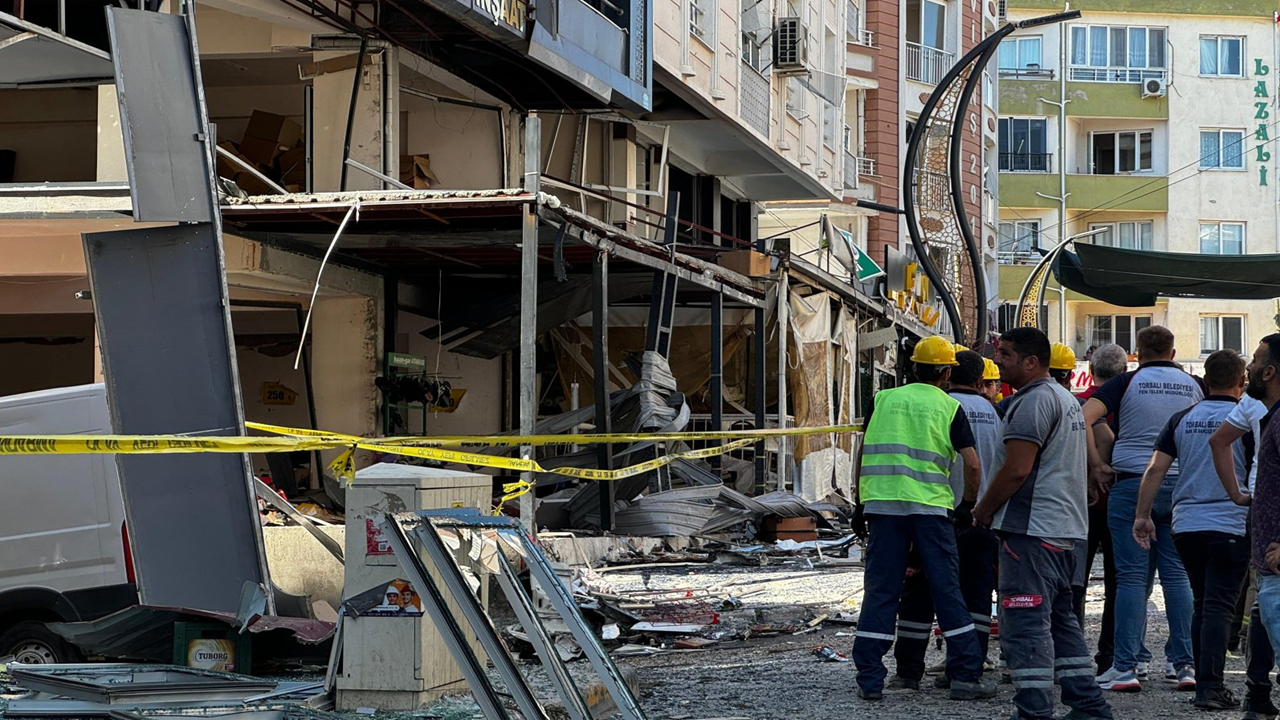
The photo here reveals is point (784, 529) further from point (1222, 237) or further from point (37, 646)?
point (1222, 237)

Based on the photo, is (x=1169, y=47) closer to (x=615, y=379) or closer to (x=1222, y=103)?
(x=1222, y=103)

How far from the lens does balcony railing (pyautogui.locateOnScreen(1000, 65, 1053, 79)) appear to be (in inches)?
2208

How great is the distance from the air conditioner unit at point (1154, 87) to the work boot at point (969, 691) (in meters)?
50.7

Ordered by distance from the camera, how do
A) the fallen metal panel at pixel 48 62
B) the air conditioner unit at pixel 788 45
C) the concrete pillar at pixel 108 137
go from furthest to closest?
the air conditioner unit at pixel 788 45, the concrete pillar at pixel 108 137, the fallen metal panel at pixel 48 62

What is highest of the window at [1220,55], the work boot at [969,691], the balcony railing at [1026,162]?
the window at [1220,55]

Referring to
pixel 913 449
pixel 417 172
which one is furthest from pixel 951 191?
pixel 913 449

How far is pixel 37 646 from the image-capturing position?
28.6ft

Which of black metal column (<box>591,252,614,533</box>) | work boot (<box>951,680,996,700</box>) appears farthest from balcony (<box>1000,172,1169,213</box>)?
work boot (<box>951,680,996,700</box>)

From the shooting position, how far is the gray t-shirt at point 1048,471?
7008 millimetres

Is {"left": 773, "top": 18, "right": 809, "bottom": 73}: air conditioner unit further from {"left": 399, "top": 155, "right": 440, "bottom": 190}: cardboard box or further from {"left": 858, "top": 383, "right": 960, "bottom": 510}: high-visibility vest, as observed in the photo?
{"left": 858, "top": 383, "right": 960, "bottom": 510}: high-visibility vest

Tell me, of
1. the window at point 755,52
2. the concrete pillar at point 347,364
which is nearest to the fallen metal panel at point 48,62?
the concrete pillar at point 347,364

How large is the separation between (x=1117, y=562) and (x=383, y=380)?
1106 centimetres

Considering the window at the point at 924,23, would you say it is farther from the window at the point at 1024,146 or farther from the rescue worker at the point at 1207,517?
the rescue worker at the point at 1207,517

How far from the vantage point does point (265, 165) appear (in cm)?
1808
